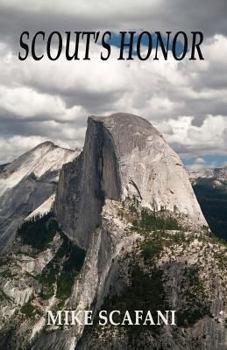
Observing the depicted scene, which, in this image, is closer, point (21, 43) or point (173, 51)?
A: point (173, 51)

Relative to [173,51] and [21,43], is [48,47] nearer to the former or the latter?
[21,43]

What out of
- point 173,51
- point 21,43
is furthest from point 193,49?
point 21,43

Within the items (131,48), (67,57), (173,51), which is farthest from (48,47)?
(173,51)

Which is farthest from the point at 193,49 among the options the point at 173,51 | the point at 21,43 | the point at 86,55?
the point at 21,43

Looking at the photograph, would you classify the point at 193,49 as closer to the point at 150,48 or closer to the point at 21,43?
the point at 150,48

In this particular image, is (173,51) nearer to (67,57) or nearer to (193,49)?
(193,49)

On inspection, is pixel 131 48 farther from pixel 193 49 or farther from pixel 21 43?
pixel 21 43
